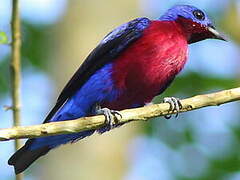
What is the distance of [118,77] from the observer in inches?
200

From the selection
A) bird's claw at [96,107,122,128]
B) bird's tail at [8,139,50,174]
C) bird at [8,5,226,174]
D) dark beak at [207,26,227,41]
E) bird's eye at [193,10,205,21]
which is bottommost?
bird's tail at [8,139,50,174]

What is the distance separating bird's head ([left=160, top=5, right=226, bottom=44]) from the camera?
5.52 m

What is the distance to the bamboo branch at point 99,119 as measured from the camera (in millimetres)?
3822

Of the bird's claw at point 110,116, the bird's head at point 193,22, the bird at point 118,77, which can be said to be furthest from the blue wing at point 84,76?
the bird's claw at point 110,116

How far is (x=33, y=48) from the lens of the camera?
905 cm

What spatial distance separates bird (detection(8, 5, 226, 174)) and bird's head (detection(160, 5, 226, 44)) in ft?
0.68

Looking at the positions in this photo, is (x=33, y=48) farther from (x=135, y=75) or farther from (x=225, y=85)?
(x=135, y=75)

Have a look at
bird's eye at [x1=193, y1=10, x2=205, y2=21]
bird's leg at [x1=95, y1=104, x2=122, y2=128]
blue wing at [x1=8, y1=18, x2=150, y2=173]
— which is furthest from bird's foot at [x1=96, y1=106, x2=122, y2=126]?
bird's eye at [x1=193, y1=10, x2=205, y2=21]

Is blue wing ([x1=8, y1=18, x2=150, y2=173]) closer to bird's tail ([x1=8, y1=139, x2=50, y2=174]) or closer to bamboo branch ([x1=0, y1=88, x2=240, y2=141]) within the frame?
bird's tail ([x1=8, y1=139, x2=50, y2=174])

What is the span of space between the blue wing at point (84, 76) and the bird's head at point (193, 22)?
0.35 metres

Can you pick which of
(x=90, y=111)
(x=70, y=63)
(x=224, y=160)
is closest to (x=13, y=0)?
(x=90, y=111)

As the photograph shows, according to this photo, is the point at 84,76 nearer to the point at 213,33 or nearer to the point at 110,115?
the point at 110,115

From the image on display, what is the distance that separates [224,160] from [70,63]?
268cm

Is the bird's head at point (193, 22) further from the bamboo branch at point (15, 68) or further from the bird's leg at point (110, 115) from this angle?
the bamboo branch at point (15, 68)
